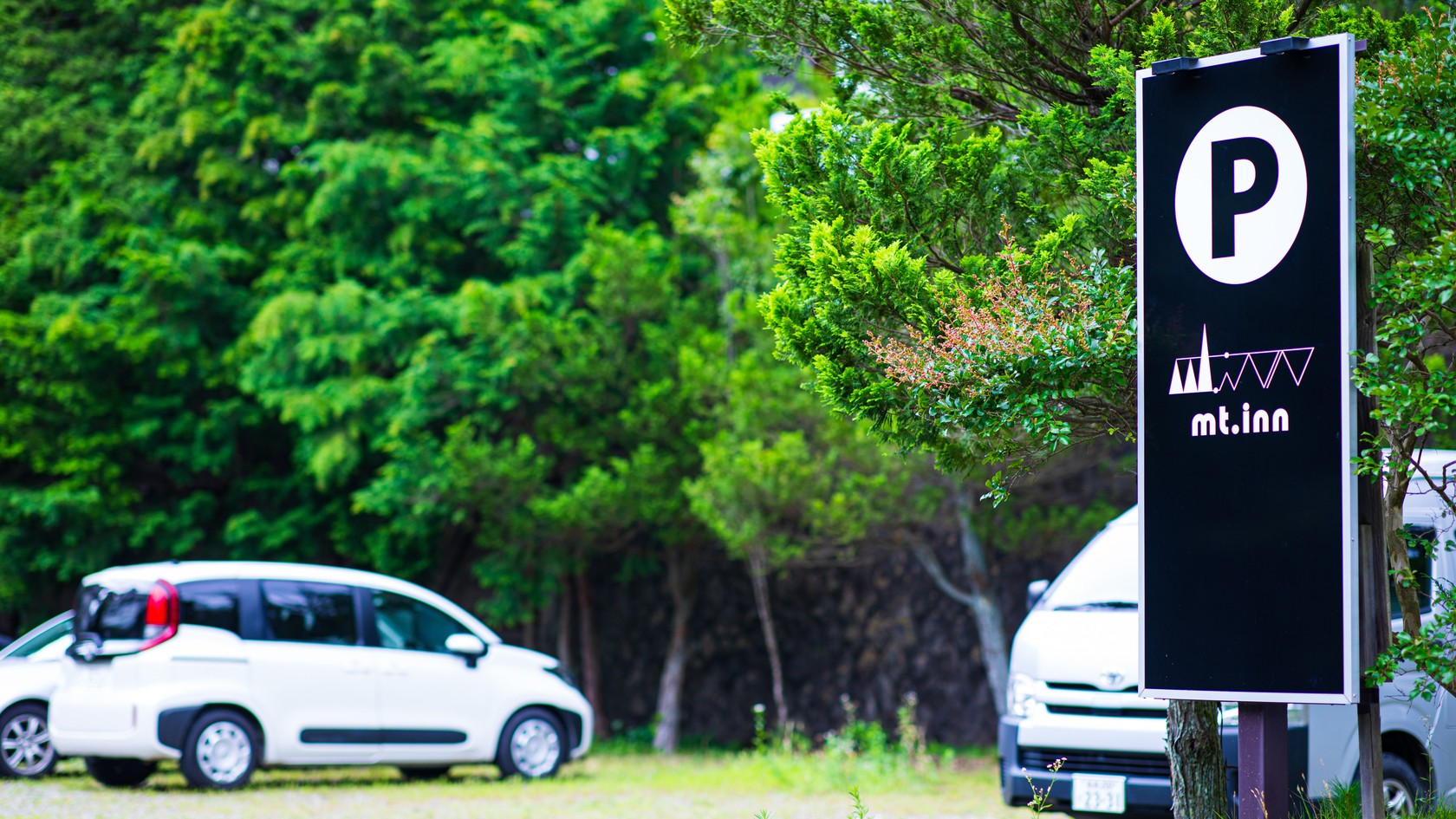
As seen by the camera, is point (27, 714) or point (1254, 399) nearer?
point (1254, 399)

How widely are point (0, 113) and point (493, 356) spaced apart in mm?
7270

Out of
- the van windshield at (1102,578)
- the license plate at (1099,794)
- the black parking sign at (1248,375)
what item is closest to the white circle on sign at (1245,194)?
the black parking sign at (1248,375)

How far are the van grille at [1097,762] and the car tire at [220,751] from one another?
19.6 ft

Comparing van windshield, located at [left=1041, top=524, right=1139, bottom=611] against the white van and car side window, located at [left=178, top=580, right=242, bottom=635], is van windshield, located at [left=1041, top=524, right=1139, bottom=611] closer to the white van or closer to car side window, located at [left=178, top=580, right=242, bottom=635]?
the white van

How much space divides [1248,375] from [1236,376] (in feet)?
0.13

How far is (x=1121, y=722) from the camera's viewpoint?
711 cm

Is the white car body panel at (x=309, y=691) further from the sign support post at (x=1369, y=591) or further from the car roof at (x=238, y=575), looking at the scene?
the sign support post at (x=1369, y=591)

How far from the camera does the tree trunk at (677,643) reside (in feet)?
48.0

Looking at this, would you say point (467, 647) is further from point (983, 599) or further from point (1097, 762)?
point (1097, 762)

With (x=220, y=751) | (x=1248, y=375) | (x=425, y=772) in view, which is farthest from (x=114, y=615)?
(x=1248, y=375)

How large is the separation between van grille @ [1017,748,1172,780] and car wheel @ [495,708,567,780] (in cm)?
520

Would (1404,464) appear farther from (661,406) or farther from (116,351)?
(116,351)

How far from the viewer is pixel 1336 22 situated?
16.4ft

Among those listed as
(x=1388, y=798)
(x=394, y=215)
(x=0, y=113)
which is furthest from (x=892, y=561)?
(x=0, y=113)
